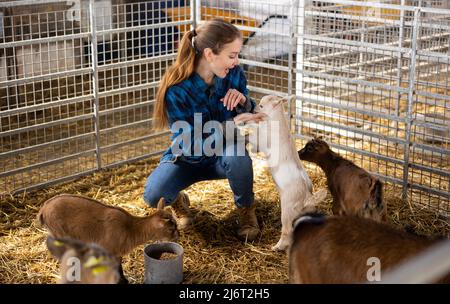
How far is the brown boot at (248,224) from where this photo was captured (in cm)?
532

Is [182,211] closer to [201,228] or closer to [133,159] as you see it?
[201,228]

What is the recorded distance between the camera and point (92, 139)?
306 inches

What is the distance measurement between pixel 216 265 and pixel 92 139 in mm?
3335

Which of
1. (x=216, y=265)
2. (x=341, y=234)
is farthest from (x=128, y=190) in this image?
(x=341, y=234)

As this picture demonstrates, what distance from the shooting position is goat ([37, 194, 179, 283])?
4.32m

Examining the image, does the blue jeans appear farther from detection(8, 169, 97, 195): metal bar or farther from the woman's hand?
detection(8, 169, 97, 195): metal bar

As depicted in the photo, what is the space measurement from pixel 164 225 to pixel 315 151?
147 centimetres

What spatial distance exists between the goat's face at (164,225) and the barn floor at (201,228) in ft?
1.39

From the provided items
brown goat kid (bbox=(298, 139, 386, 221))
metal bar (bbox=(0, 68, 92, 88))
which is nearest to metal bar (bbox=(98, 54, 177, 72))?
metal bar (bbox=(0, 68, 92, 88))

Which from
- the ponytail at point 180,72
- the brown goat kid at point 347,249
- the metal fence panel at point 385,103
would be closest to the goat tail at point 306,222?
the brown goat kid at point 347,249

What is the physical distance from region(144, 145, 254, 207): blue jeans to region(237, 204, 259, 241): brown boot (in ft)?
0.21
